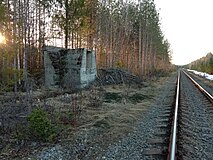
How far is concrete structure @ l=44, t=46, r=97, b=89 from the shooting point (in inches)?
759

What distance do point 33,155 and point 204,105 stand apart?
10.6 metres

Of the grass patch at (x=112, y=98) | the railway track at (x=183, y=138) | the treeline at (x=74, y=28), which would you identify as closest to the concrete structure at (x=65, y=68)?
the treeline at (x=74, y=28)

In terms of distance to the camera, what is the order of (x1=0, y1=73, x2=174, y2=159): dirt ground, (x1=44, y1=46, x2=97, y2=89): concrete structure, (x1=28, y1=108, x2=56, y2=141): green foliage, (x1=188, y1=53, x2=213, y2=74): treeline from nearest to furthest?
1. (x1=0, y1=73, x2=174, y2=159): dirt ground
2. (x1=28, y1=108, x2=56, y2=141): green foliage
3. (x1=44, y1=46, x2=97, y2=89): concrete structure
4. (x1=188, y1=53, x2=213, y2=74): treeline

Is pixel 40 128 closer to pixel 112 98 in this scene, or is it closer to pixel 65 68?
pixel 112 98

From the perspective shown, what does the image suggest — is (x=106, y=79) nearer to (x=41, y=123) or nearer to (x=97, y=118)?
(x=97, y=118)

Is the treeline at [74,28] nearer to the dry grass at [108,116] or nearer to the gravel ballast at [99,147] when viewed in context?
the dry grass at [108,116]

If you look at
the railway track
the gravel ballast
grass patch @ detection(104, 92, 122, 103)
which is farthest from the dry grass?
the railway track

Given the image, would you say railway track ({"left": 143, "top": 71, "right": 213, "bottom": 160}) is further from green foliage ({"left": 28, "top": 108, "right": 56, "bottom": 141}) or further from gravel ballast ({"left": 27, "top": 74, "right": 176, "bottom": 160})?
green foliage ({"left": 28, "top": 108, "right": 56, "bottom": 141})

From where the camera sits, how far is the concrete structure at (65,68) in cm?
1928

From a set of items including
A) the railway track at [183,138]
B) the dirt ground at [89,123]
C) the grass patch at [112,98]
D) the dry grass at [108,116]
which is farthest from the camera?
the grass patch at [112,98]

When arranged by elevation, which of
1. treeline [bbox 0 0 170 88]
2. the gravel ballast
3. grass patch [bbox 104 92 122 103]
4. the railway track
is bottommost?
the gravel ballast

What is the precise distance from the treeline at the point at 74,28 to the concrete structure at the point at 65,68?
54.5 inches

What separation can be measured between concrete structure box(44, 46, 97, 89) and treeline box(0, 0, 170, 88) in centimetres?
138

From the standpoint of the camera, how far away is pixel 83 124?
366 inches
